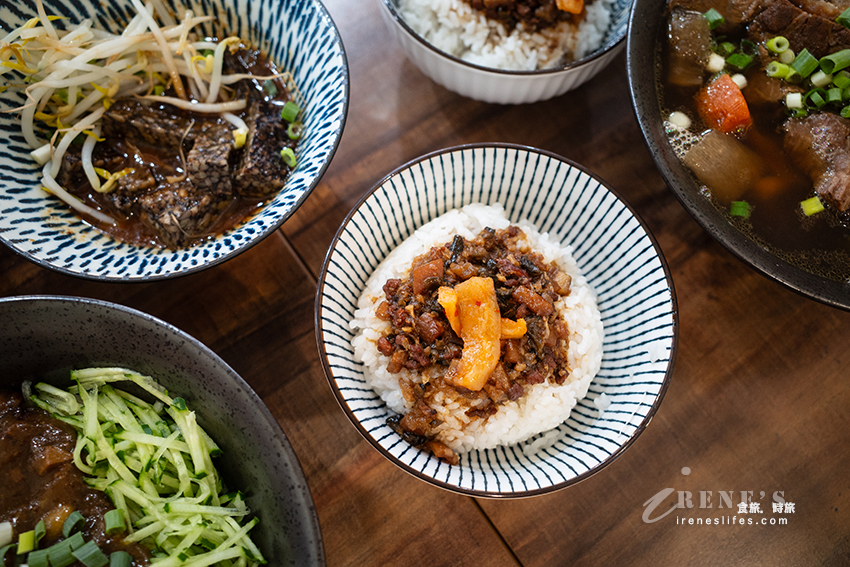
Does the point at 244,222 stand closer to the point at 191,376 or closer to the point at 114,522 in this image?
the point at 191,376

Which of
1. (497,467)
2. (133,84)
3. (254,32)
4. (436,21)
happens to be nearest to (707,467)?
(497,467)

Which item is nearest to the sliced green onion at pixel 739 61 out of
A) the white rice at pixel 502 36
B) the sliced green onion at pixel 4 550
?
the white rice at pixel 502 36

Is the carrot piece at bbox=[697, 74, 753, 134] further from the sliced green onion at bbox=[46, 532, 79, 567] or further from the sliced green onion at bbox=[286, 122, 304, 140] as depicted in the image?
the sliced green onion at bbox=[46, 532, 79, 567]

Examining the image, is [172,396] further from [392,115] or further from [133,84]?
[392,115]

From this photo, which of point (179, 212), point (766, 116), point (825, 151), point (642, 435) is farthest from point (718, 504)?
point (179, 212)

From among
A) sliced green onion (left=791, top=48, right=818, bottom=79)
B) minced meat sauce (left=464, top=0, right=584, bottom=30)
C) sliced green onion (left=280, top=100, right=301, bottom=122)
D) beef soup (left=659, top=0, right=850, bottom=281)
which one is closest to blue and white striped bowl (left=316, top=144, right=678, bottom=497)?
beef soup (left=659, top=0, right=850, bottom=281)

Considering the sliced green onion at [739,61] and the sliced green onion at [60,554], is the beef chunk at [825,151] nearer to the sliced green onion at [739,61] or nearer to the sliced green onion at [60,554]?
the sliced green onion at [739,61]
